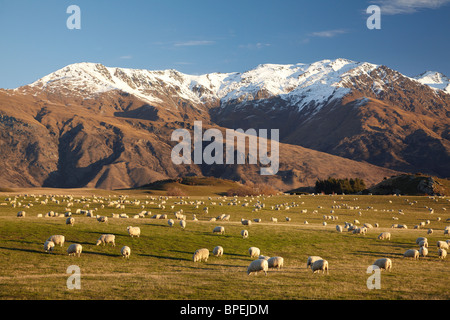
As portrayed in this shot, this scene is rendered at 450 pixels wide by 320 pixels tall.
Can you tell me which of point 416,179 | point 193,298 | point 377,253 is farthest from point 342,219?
point 416,179

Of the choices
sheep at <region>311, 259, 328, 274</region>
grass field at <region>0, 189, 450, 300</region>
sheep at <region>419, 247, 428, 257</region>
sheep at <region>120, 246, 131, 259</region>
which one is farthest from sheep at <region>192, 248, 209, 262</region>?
sheep at <region>419, 247, 428, 257</region>

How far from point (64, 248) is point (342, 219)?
42167 mm

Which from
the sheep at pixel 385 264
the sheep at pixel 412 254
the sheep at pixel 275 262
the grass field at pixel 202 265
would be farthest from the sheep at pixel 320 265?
the sheep at pixel 412 254

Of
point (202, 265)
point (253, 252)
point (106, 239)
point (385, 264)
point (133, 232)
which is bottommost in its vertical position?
point (202, 265)

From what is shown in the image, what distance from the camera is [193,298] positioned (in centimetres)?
1891

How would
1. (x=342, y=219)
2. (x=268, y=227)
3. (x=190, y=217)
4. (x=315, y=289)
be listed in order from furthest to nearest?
(x=342, y=219)
(x=190, y=217)
(x=268, y=227)
(x=315, y=289)

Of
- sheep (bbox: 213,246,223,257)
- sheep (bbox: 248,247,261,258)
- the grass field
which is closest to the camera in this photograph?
the grass field

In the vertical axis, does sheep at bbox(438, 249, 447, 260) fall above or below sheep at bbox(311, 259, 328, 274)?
below

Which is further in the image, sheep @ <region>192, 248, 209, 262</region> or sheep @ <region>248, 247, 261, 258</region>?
sheep @ <region>248, 247, 261, 258</region>

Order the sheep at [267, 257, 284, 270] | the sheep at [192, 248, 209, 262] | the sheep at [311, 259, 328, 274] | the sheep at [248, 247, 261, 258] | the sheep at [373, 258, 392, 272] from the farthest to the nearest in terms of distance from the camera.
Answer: the sheep at [248, 247, 261, 258] → the sheep at [192, 248, 209, 262] → the sheep at [267, 257, 284, 270] → the sheep at [373, 258, 392, 272] → the sheep at [311, 259, 328, 274]

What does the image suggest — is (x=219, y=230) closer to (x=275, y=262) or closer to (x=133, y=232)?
(x=133, y=232)

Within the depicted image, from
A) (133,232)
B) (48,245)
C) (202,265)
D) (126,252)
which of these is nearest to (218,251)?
(202,265)

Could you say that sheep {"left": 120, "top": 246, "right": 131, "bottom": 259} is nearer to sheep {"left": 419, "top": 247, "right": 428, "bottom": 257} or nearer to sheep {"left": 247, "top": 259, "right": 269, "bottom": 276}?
sheep {"left": 247, "top": 259, "right": 269, "bottom": 276}
